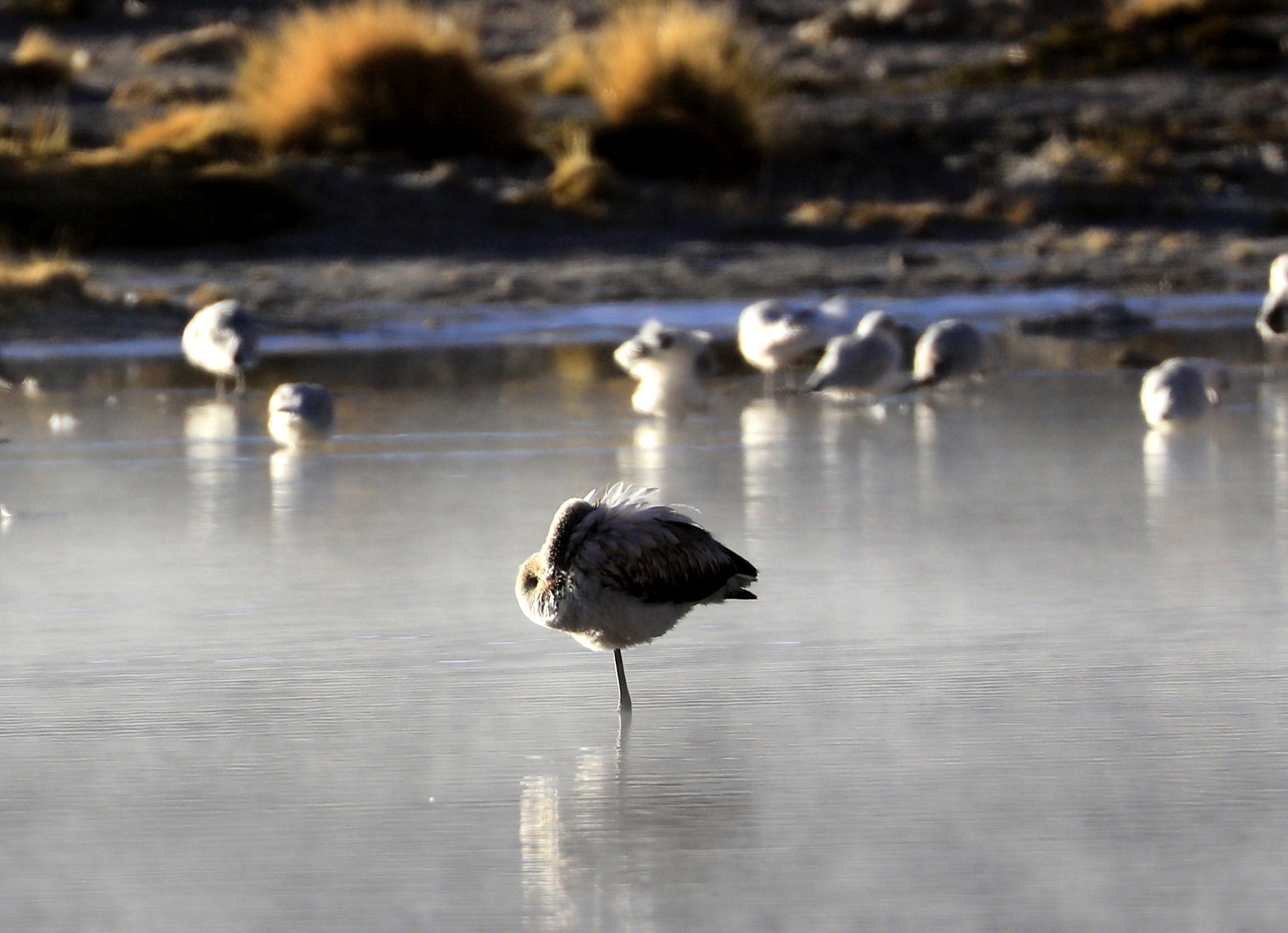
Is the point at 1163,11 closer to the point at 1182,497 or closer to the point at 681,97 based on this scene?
the point at 681,97

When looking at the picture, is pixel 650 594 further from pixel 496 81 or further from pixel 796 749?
pixel 496 81

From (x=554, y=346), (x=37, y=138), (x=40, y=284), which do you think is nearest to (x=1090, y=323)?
(x=554, y=346)

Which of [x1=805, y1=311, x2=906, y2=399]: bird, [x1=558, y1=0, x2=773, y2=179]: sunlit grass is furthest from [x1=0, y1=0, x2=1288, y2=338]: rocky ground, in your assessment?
[x1=805, y1=311, x2=906, y2=399]: bird

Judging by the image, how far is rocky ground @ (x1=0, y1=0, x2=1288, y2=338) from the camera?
18297 mm

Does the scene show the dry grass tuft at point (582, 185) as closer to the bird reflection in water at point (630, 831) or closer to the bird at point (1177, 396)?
the bird at point (1177, 396)

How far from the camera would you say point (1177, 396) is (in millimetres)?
9773

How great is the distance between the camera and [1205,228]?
867 inches

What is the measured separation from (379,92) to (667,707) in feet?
63.7

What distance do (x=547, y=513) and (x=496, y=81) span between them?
1734 cm

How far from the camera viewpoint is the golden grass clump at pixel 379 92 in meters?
23.5

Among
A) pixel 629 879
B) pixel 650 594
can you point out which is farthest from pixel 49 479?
pixel 629 879

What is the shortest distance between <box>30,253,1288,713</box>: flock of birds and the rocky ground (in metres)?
3.81

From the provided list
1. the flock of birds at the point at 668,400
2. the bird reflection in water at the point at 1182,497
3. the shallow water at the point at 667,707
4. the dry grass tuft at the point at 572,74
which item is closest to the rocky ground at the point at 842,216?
the dry grass tuft at the point at 572,74

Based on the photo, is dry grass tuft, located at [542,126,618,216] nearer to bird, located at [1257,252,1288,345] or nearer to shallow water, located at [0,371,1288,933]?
bird, located at [1257,252,1288,345]
